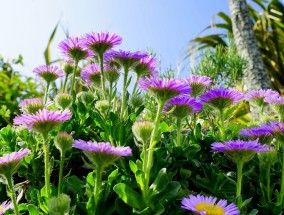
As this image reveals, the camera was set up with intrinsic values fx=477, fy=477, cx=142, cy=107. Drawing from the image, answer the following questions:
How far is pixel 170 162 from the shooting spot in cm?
103

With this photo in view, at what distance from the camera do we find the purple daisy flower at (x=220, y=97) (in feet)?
3.80

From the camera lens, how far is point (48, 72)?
53.9 inches

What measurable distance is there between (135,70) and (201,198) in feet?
1.43

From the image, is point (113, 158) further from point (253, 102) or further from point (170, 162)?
point (253, 102)

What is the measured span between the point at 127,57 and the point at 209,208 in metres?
0.45

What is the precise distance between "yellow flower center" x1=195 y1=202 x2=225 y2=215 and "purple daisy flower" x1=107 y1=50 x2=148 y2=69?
1.40 feet

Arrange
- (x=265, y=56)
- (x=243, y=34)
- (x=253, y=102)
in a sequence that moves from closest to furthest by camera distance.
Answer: (x=253, y=102) → (x=243, y=34) → (x=265, y=56)

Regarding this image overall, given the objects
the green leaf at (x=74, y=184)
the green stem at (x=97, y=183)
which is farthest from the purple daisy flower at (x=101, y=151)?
the green leaf at (x=74, y=184)

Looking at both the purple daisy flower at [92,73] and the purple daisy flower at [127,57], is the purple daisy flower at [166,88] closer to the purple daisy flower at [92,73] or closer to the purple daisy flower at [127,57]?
the purple daisy flower at [127,57]

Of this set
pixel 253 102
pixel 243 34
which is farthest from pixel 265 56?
pixel 253 102

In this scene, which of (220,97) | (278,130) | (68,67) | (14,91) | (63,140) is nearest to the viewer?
(63,140)

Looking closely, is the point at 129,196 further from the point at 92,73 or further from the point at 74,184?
the point at 92,73

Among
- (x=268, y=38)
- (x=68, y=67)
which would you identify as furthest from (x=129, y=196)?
(x=268, y=38)

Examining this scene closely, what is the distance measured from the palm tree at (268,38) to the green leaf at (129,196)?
6.35m
